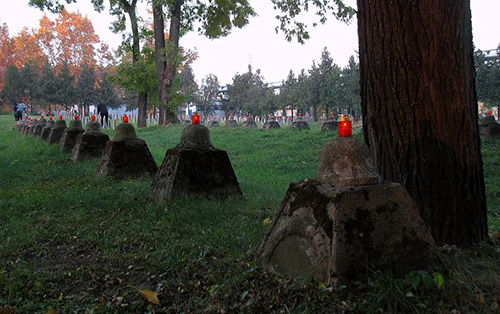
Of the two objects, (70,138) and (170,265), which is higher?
(70,138)

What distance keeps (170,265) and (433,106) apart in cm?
237

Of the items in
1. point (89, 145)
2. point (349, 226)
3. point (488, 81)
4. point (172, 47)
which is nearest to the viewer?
point (349, 226)

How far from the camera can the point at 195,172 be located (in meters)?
5.02

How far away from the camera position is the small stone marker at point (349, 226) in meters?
2.34

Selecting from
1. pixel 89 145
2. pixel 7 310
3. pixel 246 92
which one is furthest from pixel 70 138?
pixel 246 92

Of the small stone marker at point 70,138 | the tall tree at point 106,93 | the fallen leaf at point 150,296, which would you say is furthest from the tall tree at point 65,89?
the fallen leaf at point 150,296

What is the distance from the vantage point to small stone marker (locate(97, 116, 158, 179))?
669 cm

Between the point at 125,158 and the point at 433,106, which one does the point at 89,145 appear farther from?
the point at 433,106

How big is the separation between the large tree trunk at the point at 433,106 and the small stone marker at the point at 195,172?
2.50m

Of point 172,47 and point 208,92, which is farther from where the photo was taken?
point 208,92

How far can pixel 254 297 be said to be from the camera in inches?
95.8

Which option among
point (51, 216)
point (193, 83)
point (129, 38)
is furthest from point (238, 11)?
point (193, 83)

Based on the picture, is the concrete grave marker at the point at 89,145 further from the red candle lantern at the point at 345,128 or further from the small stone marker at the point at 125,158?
the red candle lantern at the point at 345,128

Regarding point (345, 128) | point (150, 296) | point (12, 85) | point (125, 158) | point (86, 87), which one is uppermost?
point (12, 85)
